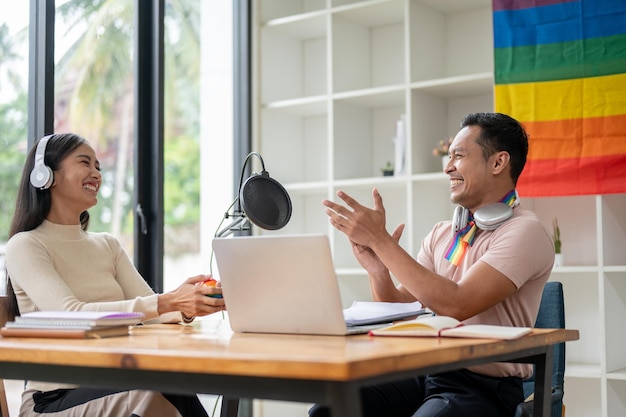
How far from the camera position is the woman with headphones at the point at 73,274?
216cm

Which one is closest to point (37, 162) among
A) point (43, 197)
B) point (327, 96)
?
point (43, 197)

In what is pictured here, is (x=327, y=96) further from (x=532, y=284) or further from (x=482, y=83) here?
(x=532, y=284)

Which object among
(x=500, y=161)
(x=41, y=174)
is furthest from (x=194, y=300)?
(x=500, y=161)

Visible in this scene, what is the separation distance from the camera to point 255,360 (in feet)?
4.29

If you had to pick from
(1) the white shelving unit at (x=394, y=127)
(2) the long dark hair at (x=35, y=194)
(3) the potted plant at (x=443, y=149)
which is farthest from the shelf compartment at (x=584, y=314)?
(2) the long dark hair at (x=35, y=194)

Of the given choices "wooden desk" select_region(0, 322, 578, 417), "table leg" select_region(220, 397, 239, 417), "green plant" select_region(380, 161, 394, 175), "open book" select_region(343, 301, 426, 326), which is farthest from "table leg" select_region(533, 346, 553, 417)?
"green plant" select_region(380, 161, 394, 175)

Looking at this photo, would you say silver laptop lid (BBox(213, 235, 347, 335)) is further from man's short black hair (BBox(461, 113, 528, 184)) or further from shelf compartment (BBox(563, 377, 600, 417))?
shelf compartment (BBox(563, 377, 600, 417))

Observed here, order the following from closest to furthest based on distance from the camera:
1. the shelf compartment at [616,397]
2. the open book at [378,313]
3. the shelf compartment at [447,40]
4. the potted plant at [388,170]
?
1. the open book at [378,313]
2. the shelf compartment at [616,397]
3. the shelf compartment at [447,40]
4. the potted plant at [388,170]

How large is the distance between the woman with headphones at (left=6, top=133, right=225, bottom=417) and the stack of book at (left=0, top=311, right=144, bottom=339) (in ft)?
0.92

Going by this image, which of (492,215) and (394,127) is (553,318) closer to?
(492,215)

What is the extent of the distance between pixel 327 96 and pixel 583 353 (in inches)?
66.5

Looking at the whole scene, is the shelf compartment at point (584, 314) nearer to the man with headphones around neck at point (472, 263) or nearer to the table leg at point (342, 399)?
the man with headphones around neck at point (472, 263)

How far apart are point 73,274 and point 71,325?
747 millimetres

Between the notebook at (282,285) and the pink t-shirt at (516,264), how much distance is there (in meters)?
0.48
